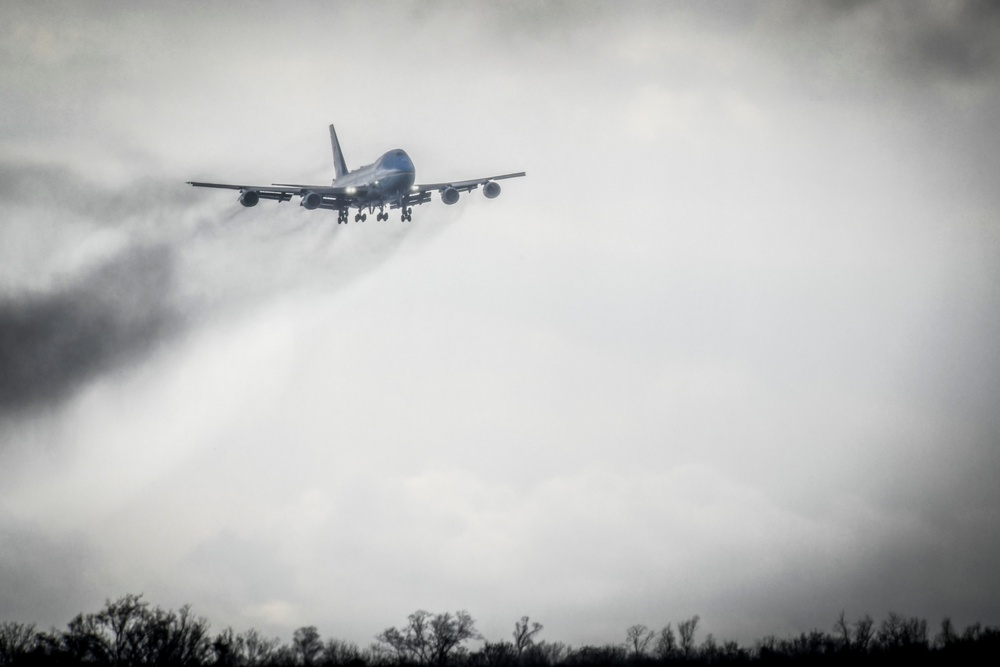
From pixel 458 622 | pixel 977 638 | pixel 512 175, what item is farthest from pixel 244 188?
pixel 977 638

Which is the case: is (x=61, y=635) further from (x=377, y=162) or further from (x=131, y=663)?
(x=377, y=162)

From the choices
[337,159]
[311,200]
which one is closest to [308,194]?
[311,200]

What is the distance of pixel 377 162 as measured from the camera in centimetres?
7850

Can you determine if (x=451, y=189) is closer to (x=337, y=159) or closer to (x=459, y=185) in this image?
(x=459, y=185)

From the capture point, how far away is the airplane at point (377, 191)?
76.4 meters

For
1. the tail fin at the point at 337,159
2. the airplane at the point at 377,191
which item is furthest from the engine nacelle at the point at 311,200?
the tail fin at the point at 337,159

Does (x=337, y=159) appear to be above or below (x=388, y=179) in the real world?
above

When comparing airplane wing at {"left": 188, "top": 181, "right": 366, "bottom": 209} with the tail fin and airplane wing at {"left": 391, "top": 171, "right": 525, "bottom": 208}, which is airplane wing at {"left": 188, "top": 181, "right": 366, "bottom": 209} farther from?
the tail fin

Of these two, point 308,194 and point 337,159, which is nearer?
point 308,194

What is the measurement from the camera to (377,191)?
7731 cm

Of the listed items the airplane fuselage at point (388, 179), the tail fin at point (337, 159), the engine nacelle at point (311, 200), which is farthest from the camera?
the tail fin at point (337, 159)

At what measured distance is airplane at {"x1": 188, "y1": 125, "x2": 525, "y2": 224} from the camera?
7644 cm

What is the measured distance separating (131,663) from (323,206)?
42333 mm

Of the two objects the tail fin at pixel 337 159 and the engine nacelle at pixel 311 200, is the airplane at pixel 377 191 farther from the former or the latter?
the tail fin at pixel 337 159
